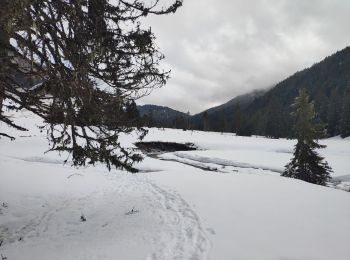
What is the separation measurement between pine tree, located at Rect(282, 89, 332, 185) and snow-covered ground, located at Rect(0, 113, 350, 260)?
11.1 m

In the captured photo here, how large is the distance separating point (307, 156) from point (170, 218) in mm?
18460

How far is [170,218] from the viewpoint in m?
8.69

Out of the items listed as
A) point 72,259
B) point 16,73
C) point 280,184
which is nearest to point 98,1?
point 16,73

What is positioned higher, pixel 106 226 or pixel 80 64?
pixel 80 64

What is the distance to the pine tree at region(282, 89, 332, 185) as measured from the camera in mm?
24000

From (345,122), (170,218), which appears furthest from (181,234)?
(345,122)

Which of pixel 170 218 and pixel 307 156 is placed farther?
pixel 307 156

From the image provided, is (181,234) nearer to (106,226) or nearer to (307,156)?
(106,226)

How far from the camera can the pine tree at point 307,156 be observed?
2400 centimetres

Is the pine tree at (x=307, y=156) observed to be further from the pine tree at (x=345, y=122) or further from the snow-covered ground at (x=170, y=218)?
the pine tree at (x=345, y=122)

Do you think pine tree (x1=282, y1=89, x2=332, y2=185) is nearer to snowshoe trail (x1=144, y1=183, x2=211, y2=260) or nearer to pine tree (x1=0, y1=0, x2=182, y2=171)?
snowshoe trail (x1=144, y1=183, x2=211, y2=260)

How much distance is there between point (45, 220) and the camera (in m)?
9.35

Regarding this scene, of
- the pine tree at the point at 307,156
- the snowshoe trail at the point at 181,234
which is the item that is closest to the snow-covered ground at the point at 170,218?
the snowshoe trail at the point at 181,234

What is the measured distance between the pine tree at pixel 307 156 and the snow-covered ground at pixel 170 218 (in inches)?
436
